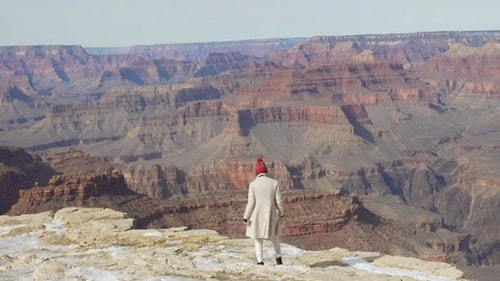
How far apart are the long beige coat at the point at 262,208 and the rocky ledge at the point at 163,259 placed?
114cm

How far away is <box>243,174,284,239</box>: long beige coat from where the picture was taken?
20.6 m

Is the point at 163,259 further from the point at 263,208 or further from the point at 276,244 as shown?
the point at 263,208

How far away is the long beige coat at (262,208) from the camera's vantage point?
20.6 m

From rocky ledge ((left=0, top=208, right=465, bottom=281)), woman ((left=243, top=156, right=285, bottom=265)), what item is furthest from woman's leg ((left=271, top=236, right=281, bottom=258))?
rocky ledge ((left=0, top=208, right=465, bottom=281))

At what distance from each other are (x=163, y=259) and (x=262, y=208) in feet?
12.2

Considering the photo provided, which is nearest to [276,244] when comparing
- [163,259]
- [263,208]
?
[263,208]

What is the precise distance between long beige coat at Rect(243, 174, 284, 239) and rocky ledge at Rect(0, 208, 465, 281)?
45.0 inches

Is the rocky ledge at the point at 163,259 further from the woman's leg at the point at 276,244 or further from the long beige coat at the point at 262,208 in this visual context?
the long beige coat at the point at 262,208

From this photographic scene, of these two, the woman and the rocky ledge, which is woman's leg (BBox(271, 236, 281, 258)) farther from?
the rocky ledge

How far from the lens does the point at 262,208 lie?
20.7m

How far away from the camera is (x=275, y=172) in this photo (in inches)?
4520

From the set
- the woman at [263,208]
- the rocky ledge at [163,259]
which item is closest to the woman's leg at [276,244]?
the woman at [263,208]

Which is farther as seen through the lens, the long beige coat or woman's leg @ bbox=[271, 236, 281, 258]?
woman's leg @ bbox=[271, 236, 281, 258]

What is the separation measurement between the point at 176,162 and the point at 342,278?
15866 cm
